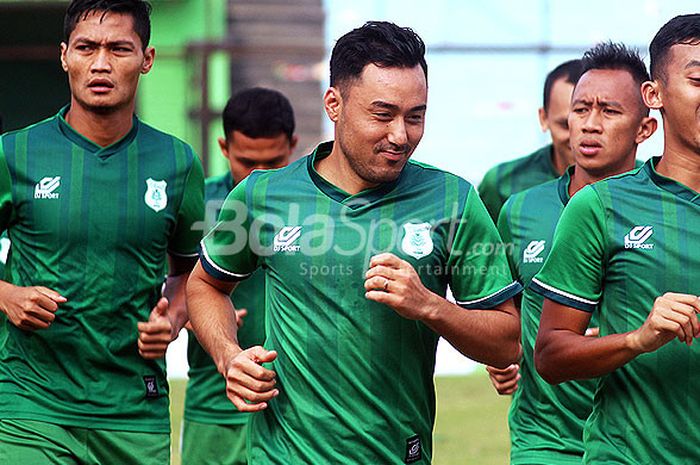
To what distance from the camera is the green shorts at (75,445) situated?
544cm

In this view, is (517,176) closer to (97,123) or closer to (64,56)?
(97,123)

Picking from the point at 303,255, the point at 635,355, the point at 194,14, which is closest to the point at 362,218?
the point at 303,255

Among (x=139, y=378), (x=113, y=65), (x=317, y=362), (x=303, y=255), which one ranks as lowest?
(x=139, y=378)

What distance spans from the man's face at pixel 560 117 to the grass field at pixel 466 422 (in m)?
3.83

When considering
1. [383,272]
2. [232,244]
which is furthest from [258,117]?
[383,272]

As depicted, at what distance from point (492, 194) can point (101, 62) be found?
9.10ft

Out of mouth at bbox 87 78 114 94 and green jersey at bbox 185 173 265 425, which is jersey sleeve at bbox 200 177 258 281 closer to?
mouth at bbox 87 78 114 94

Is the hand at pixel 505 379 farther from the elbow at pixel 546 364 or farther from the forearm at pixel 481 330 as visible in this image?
the elbow at pixel 546 364

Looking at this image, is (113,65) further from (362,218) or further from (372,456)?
(372,456)

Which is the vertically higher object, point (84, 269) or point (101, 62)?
point (101, 62)

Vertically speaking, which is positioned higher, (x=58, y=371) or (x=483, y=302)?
(x=483, y=302)

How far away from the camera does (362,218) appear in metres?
4.73

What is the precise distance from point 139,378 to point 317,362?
1.40 metres

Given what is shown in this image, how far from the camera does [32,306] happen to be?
531cm
